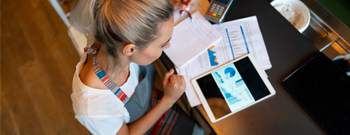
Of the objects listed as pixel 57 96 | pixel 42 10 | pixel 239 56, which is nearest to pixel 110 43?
pixel 239 56

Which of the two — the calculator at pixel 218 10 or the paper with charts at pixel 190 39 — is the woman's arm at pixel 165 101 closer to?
the paper with charts at pixel 190 39

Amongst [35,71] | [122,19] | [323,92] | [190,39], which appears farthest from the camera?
[35,71]

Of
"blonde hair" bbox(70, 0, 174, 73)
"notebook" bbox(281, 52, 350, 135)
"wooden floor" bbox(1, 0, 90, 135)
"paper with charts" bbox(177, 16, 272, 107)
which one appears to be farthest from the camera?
"wooden floor" bbox(1, 0, 90, 135)

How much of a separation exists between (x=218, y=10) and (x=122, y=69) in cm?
44

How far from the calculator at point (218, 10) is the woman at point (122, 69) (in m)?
0.24

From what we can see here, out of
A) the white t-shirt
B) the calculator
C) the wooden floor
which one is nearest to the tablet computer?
the calculator

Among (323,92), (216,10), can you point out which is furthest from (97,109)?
(323,92)

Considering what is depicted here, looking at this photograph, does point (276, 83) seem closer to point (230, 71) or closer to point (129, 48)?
point (230, 71)

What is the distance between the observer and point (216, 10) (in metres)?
0.76

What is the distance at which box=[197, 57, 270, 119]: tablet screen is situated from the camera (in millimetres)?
644

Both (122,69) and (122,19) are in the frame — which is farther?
(122,69)

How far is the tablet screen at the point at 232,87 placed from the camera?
25.4 inches

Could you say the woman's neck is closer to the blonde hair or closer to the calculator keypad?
the blonde hair

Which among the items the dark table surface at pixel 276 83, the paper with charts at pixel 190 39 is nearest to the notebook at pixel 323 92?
the dark table surface at pixel 276 83
